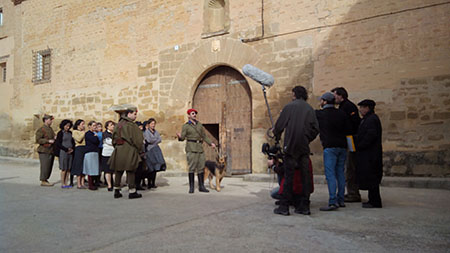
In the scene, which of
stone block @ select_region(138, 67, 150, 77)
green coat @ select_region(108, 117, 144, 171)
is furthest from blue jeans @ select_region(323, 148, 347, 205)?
stone block @ select_region(138, 67, 150, 77)

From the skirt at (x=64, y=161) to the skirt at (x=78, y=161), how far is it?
5.4 inches

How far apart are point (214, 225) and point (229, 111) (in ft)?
22.7

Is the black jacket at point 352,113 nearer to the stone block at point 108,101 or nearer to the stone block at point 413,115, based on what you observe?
the stone block at point 413,115

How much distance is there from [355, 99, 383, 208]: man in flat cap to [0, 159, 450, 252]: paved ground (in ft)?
0.86

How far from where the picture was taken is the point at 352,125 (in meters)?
5.68

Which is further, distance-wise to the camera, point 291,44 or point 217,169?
point 291,44

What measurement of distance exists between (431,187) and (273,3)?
5778 mm

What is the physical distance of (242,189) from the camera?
7676 mm

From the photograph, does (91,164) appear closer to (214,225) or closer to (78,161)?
(78,161)

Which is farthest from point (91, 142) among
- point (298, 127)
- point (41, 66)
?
point (41, 66)

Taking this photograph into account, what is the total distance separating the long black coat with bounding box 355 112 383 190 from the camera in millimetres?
5282

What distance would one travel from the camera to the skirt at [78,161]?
26.4 feet

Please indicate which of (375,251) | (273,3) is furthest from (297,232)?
(273,3)

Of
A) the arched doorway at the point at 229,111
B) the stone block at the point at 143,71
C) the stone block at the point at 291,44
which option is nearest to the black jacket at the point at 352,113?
the stone block at the point at 291,44
